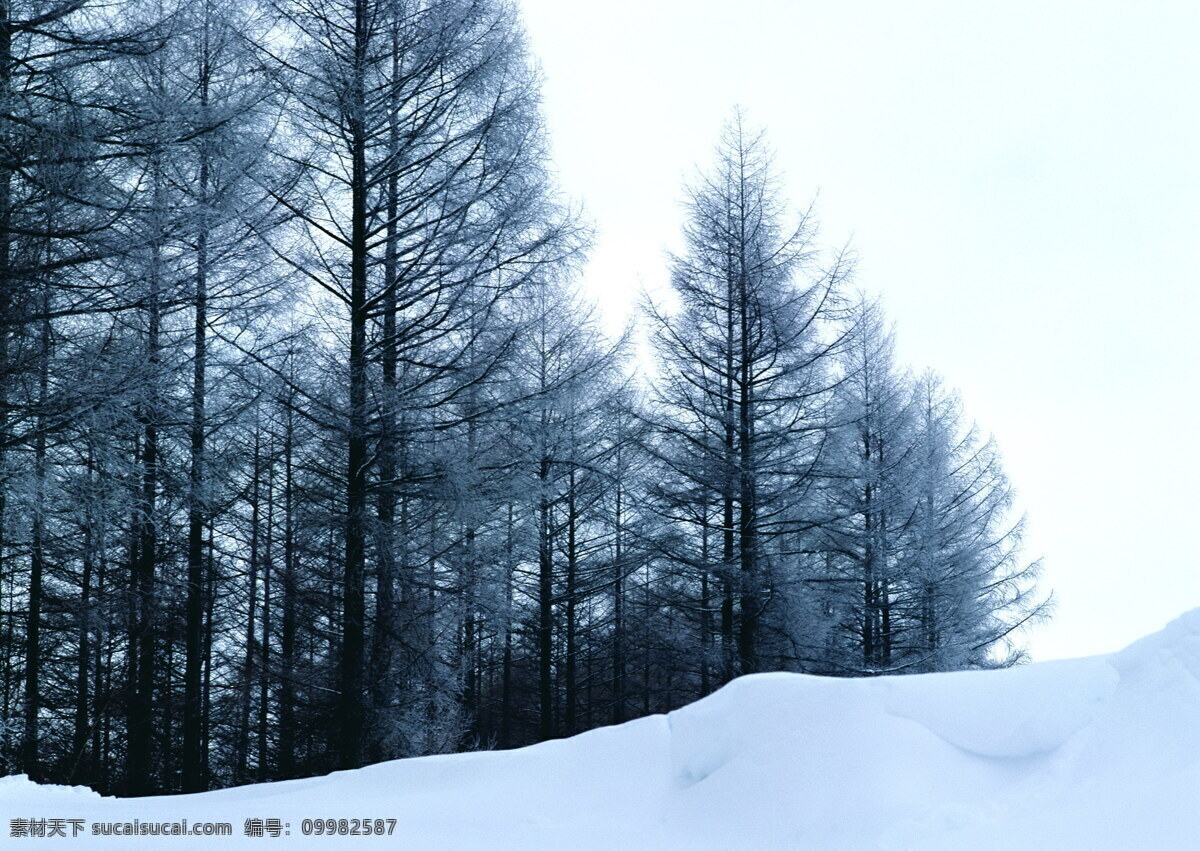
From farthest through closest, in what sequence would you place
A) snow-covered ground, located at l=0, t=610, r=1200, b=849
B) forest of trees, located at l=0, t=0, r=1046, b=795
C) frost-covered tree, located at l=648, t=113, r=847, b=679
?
1. frost-covered tree, located at l=648, t=113, r=847, b=679
2. forest of trees, located at l=0, t=0, r=1046, b=795
3. snow-covered ground, located at l=0, t=610, r=1200, b=849

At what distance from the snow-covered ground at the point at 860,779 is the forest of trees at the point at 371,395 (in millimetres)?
4004

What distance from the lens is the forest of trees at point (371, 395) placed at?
23.9ft

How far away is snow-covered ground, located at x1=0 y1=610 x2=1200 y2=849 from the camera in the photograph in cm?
291

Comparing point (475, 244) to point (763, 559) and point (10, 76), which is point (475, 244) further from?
point (763, 559)

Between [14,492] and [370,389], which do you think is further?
[370,389]

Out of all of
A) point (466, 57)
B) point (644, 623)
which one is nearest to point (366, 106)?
point (466, 57)

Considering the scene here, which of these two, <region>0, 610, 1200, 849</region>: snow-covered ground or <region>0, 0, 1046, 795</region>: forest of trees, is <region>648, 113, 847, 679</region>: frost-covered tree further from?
<region>0, 610, 1200, 849</region>: snow-covered ground

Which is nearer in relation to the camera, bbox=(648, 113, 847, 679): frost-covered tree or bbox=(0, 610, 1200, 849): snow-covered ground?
bbox=(0, 610, 1200, 849): snow-covered ground

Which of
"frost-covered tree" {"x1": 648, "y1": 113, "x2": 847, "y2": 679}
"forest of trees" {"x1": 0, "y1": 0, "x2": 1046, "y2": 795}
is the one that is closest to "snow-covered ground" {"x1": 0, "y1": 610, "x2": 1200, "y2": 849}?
"forest of trees" {"x1": 0, "y1": 0, "x2": 1046, "y2": 795}

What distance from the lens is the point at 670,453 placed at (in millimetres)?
13656

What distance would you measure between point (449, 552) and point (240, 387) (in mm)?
2904

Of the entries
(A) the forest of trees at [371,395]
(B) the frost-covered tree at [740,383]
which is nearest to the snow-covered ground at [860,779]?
(A) the forest of trees at [371,395]

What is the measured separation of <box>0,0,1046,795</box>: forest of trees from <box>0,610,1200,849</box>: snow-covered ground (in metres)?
4.00

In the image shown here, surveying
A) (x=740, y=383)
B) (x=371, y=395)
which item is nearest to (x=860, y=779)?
(x=371, y=395)
